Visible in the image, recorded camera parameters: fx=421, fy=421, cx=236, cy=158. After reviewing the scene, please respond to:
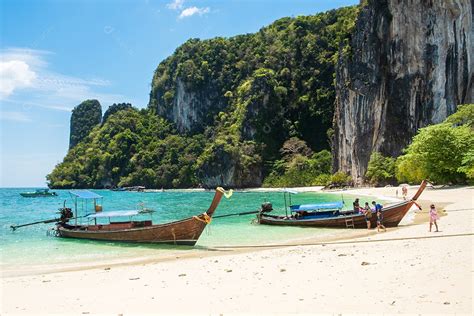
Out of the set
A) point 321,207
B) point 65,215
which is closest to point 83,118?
point 65,215

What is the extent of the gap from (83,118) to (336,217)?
179246 mm

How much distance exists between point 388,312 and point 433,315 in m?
0.64

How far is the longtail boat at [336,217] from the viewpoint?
65.3 feet

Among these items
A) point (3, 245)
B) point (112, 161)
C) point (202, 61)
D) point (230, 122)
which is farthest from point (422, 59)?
point (112, 161)

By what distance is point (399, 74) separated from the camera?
57250mm

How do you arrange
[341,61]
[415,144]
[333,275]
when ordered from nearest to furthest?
[333,275] < [415,144] < [341,61]

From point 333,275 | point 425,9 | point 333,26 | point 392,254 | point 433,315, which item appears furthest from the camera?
point 333,26

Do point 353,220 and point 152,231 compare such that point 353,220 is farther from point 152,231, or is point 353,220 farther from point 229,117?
point 229,117

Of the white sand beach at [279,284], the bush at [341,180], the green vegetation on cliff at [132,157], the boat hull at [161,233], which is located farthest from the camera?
the green vegetation on cliff at [132,157]

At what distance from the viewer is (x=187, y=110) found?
411 feet

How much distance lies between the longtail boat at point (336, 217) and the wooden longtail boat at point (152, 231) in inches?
244

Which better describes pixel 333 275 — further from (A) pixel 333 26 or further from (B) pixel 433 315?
(A) pixel 333 26

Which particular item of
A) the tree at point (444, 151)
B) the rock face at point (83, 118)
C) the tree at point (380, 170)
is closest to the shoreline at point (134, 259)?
the tree at point (444, 151)

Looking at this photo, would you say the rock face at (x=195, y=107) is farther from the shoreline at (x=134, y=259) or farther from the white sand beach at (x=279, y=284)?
the white sand beach at (x=279, y=284)
